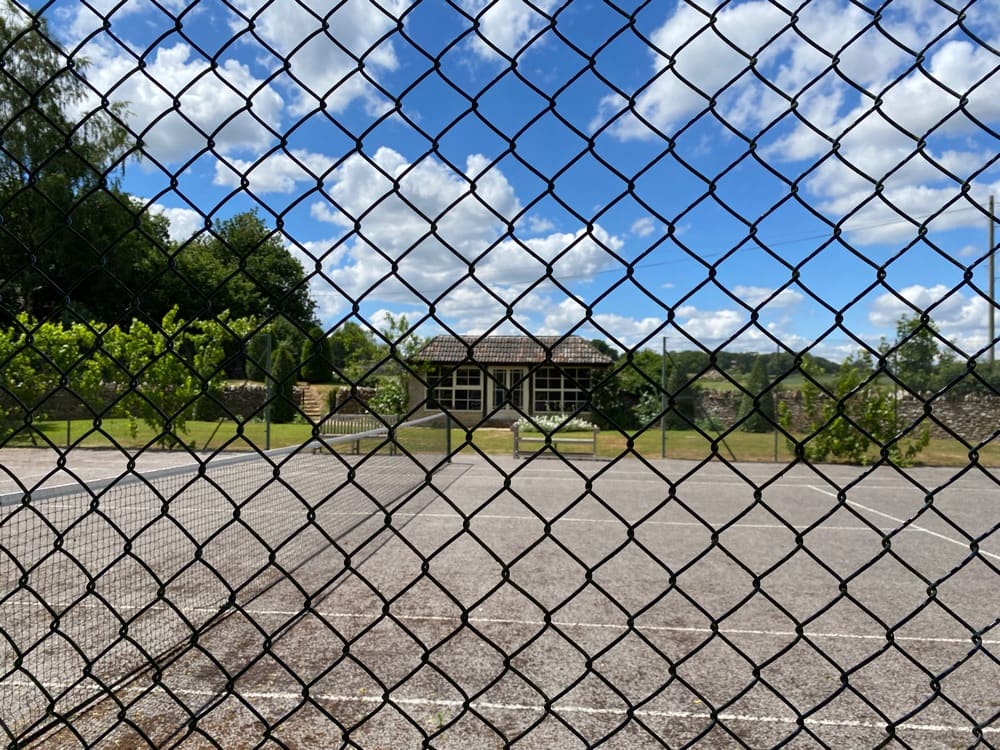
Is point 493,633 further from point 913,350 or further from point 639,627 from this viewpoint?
point 913,350

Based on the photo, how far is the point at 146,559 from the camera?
652 centimetres

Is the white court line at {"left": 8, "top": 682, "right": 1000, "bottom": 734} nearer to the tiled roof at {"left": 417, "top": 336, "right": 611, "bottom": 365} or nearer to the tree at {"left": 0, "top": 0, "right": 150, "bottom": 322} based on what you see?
the tree at {"left": 0, "top": 0, "right": 150, "bottom": 322}

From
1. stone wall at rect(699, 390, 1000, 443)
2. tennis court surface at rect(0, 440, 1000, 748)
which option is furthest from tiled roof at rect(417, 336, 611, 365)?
tennis court surface at rect(0, 440, 1000, 748)

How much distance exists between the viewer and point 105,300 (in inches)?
1087

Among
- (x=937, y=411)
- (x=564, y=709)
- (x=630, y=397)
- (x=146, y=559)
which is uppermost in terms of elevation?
(x=630, y=397)

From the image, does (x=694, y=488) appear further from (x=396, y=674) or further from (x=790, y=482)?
(x=396, y=674)

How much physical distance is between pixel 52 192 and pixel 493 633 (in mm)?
7514

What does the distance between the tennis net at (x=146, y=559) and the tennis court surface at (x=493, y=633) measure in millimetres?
35

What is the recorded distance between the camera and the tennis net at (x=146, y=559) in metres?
1.77

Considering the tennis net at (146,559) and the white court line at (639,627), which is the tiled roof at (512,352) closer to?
the tennis net at (146,559)

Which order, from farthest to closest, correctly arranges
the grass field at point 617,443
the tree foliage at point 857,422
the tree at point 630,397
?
1. the tree at point 630,397
2. the grass field at point 617,443
3. the tree foliage at point 857,422

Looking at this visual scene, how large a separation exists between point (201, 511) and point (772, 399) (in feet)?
43.1

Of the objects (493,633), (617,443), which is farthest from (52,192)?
(617,443)

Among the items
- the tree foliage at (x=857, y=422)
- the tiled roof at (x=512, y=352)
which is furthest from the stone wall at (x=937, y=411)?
the tiled roof at (x=512, y=352)
